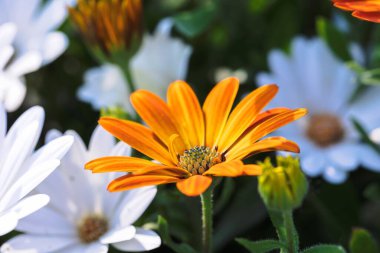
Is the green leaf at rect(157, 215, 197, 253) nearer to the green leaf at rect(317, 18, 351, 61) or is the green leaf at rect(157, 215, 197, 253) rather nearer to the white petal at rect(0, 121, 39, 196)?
the white petal at rect(0, 121, 39, 196)

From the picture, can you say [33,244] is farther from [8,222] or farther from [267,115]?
[267,115]

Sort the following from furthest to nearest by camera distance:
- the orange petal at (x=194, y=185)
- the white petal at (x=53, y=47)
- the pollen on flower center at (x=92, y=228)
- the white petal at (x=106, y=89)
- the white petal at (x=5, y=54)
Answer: the white petal at (x=106, y=89) → the white petal at (x=53, y=47) → the white petal at (x=5, y=54) → the pollen on flower center at (x=92, y=228) → the orange petal at (x=194, y=185)

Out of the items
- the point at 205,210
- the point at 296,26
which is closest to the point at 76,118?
the point at 296,26

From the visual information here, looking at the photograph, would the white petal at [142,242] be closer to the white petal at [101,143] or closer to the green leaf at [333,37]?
the white petal at [101,143]

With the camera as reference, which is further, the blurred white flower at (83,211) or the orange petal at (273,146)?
the blurred white flower at (83,211)

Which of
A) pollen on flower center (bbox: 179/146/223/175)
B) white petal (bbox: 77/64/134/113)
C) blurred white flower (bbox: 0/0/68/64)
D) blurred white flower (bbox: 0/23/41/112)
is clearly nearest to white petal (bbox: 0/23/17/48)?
blurred white flower (bbox: 0/23/41/112)

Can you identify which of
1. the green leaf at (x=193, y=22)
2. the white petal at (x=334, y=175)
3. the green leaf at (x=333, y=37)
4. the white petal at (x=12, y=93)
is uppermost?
Answer: the white petal at (x=12, y=93)

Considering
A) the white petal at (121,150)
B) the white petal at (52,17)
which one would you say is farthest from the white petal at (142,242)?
the white petal at (52,17)

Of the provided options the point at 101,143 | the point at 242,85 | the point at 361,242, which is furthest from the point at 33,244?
the point at 242,85
